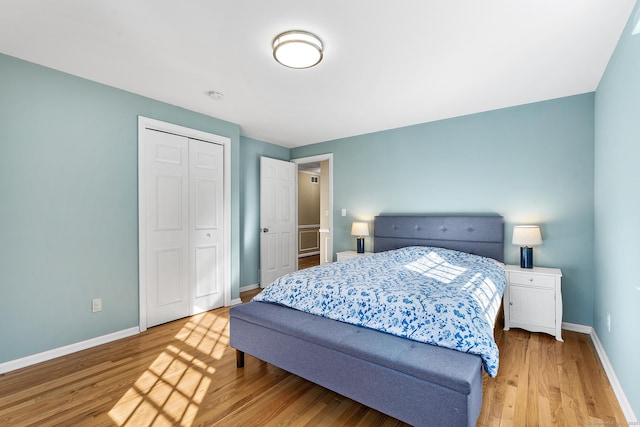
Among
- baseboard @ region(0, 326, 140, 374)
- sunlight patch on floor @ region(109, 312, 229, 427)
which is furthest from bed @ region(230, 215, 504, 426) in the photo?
baseboard @ region(0, 326, 140, 374)

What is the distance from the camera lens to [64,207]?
8.21ft

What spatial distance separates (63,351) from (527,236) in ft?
14.1

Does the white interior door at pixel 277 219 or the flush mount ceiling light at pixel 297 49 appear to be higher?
the flush mount ceiling light at pixel 297 49

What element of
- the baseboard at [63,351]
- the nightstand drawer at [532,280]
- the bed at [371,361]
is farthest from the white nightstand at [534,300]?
the baseboard at [63,351]

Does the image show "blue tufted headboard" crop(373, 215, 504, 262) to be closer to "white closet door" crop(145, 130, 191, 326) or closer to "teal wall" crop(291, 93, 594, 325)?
"teal wall" crop(291, 93, 594, 325)

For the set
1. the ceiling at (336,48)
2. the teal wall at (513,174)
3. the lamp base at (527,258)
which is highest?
the ceiling at (336,48)

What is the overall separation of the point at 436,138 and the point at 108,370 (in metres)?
4.02

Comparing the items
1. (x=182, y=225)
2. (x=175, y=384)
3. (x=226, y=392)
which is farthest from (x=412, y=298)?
(x=182, y=225)

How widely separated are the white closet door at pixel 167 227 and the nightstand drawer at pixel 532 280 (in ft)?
11.4

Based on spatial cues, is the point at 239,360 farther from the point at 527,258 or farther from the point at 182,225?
the point at 527,258

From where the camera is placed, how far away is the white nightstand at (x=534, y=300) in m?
2.75

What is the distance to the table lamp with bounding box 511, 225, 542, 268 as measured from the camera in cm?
288

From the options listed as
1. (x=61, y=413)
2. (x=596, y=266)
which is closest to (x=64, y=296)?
(x=61, y=413)

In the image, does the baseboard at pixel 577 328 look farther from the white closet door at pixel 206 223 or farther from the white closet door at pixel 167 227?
the white closet door at pixel 167 227
